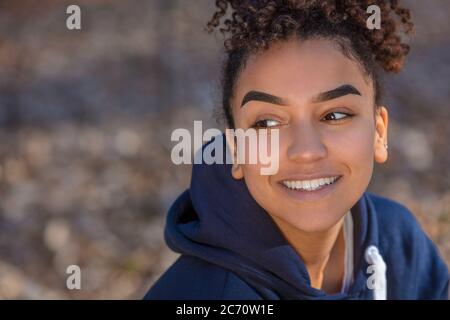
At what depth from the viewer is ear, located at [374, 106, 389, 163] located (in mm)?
2221

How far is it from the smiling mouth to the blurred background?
0.92 m

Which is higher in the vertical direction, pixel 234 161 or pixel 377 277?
pixel 234 161

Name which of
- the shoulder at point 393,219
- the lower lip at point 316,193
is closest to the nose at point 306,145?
the lower lip at point 316,193

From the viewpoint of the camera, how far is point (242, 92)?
2.12 metres

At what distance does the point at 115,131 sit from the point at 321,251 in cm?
248

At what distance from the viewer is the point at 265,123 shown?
208 cm

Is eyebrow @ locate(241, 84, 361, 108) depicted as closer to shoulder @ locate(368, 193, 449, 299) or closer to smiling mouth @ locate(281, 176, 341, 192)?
smiling mouth @ locate(281, 176, 341, 192)

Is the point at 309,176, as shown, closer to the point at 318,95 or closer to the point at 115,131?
the point at 318,95

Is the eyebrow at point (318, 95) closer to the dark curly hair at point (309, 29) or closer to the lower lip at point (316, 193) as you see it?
the dark curly hair at point (309, 29)

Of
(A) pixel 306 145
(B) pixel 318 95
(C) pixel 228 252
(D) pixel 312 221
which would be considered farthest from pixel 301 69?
(C) pixel 228 252

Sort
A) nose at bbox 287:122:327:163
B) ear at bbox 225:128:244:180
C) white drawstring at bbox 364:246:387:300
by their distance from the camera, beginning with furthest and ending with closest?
white drawstring at bbox 364:246:387:300 < ear at bbox 225:128:244:180 < nose at bbox 287:122:327:163

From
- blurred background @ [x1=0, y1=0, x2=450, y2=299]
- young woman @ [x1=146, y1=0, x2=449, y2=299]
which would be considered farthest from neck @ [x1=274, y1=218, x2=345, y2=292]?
blurred background @ [x1=0, y1=0, x2=450, y2=299]
